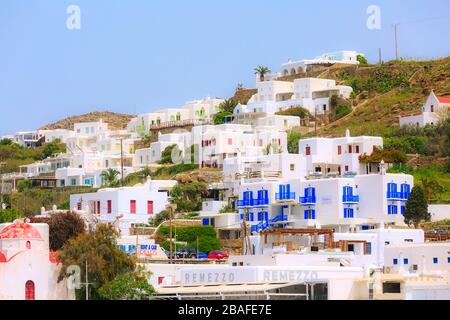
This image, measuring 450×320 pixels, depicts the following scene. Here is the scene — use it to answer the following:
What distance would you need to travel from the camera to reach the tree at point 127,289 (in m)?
52.2

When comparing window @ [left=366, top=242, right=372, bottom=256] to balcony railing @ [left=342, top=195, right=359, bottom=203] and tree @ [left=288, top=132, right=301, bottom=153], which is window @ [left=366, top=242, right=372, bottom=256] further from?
tree @ [left=288, top=132, right=301, bottom=153]

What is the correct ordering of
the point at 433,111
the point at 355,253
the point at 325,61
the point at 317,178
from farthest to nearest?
the point at 325,61 → the point at 433,111 → the point at 317,178 → the point at 355,253

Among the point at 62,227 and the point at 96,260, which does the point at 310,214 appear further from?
the point at 96,260

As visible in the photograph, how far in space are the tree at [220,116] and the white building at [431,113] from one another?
59.8 ft

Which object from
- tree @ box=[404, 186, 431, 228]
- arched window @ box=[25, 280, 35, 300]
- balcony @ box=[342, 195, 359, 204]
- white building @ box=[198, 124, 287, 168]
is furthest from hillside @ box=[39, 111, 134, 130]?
arched window @ box=[25, 280, 35, 300]

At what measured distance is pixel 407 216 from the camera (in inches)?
2968

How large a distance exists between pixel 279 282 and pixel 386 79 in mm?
68379

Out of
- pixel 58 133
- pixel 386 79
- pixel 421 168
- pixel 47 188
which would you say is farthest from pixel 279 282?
pixel 58 133

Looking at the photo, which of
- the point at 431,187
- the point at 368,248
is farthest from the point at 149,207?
the point at 368,248

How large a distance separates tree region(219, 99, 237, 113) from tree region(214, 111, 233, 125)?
1513 millimetres

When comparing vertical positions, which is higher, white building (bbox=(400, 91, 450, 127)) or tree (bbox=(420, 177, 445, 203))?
white building (bbox=(400, 91, 450, 127))

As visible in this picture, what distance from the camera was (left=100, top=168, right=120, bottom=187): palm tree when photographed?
102m

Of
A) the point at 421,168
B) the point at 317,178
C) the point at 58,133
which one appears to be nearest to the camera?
the point at 317,178
